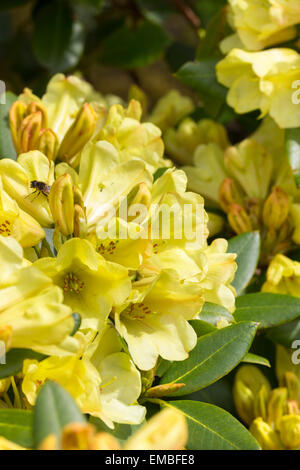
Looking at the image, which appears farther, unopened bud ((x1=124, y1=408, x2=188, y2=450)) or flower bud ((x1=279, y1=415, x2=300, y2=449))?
flower bud ((x1=279, y1=415, x2=300, y2=449))

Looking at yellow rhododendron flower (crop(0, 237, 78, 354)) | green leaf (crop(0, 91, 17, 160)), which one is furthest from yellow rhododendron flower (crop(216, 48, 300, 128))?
yellow rhododendron flower (crop(0, 237, 78, 354))

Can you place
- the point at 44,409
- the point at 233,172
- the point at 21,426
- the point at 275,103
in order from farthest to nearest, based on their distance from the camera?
the point at 233,172, the point at 275,103, the point at 21,426, the point at 44,409

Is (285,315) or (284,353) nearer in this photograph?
(285,315)

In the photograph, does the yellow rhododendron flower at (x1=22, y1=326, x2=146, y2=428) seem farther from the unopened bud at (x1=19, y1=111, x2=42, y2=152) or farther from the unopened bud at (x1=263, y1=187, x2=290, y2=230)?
the unopened bud at (x1=263, y1=187, x2=290, y2=230)

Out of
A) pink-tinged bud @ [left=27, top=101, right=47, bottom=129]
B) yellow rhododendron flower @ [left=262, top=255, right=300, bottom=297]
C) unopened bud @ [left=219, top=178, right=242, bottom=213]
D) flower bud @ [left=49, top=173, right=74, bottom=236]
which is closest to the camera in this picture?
flower bud @ [left=49, top=173, right=74, bottom=236]

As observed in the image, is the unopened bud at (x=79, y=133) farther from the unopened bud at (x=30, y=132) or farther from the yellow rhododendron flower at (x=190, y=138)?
the yellow rhododendron flower at (x=190, y=138)

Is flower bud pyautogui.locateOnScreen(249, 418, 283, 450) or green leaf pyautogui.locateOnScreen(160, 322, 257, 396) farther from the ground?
green leaf pyautogui.locateOnScreen(160, 322, 257, 396)
